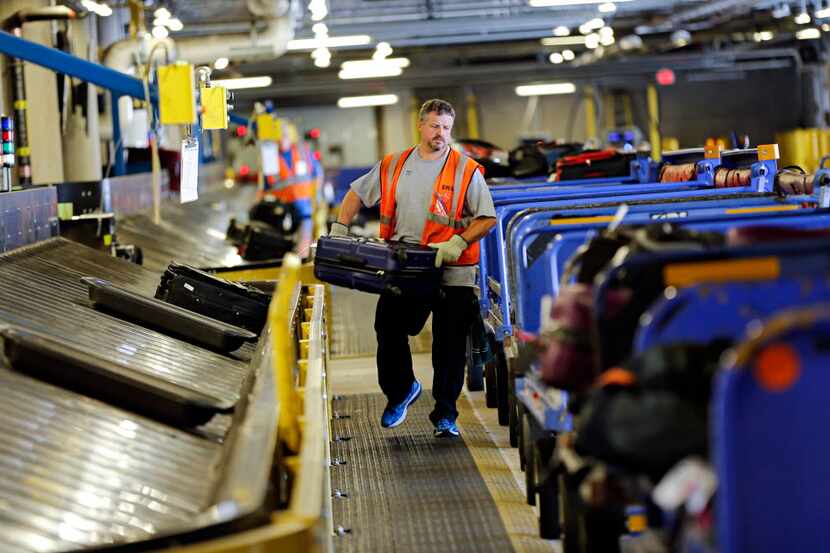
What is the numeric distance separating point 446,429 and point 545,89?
29727 millimetres

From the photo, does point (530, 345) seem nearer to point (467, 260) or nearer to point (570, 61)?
point (467, 260)

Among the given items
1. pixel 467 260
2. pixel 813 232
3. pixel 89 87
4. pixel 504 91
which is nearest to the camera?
pixel 813 232

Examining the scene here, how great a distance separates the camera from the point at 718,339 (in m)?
3.24

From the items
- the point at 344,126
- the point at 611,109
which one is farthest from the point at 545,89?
the point at 344,126

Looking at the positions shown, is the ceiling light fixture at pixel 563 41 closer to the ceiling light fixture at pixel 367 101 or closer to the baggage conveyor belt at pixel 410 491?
the ceiling light fixture at pixel 367 101

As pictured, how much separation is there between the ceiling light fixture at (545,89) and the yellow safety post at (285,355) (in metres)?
32.1

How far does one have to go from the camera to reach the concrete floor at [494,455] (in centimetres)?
544

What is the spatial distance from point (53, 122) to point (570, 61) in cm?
2201

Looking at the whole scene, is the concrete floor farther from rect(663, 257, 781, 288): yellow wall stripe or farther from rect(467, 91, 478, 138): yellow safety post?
rect(467, 91, 478, 138): yellow safety post

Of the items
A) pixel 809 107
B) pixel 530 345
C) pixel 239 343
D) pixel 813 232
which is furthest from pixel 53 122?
pixel 809 107

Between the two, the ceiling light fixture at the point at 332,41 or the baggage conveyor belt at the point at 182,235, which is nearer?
the baggage conveyor belt at the point at 182,235

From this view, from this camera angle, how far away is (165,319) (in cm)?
711

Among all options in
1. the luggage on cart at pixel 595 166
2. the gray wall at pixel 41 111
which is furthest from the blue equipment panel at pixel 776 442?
the gray wall at pixel 41 111

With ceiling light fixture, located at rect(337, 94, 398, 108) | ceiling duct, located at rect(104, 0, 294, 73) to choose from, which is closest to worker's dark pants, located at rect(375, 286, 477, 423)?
ceiling duct, located at rect(104, 0, 294, 73)
